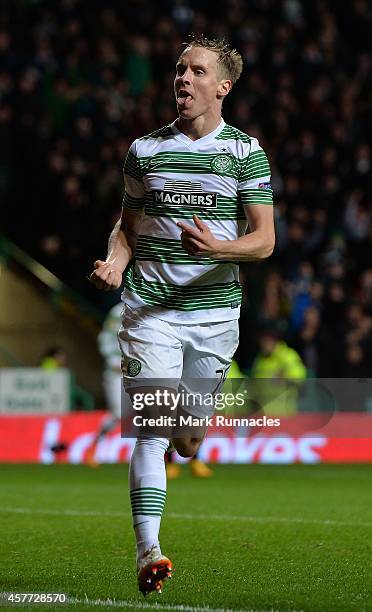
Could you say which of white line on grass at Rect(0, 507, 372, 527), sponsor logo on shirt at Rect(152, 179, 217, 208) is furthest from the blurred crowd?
sponsor logo on shirt at Rect(152, 179, 217, 208)

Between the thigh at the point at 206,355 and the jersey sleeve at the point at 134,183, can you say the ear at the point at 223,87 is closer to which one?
the jersey sleeve at the point at 134,183

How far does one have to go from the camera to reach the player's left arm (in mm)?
5543

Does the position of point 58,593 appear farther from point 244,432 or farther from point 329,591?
point 244,432

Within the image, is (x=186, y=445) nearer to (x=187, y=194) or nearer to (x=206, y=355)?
(x=206, y=355)

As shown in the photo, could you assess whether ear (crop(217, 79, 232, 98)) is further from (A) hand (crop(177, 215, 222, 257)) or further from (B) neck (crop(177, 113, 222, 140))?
(A) hand (crop(177, 215, 222, 257))

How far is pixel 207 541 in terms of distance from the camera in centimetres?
814

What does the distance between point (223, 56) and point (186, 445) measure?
73.4 inches

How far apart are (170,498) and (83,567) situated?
4443mm

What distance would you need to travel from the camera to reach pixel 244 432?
1477cm

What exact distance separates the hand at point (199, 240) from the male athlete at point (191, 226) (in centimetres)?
25

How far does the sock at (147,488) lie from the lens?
5.68 metres

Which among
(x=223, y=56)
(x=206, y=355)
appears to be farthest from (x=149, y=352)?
(x=223, y=56)

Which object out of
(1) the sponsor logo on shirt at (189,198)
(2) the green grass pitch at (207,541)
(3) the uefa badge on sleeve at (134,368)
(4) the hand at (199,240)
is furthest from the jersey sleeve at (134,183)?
(2) the green grass pitch at (207,541)

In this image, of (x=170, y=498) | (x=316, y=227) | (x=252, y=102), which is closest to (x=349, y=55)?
(x=252, y=102)
